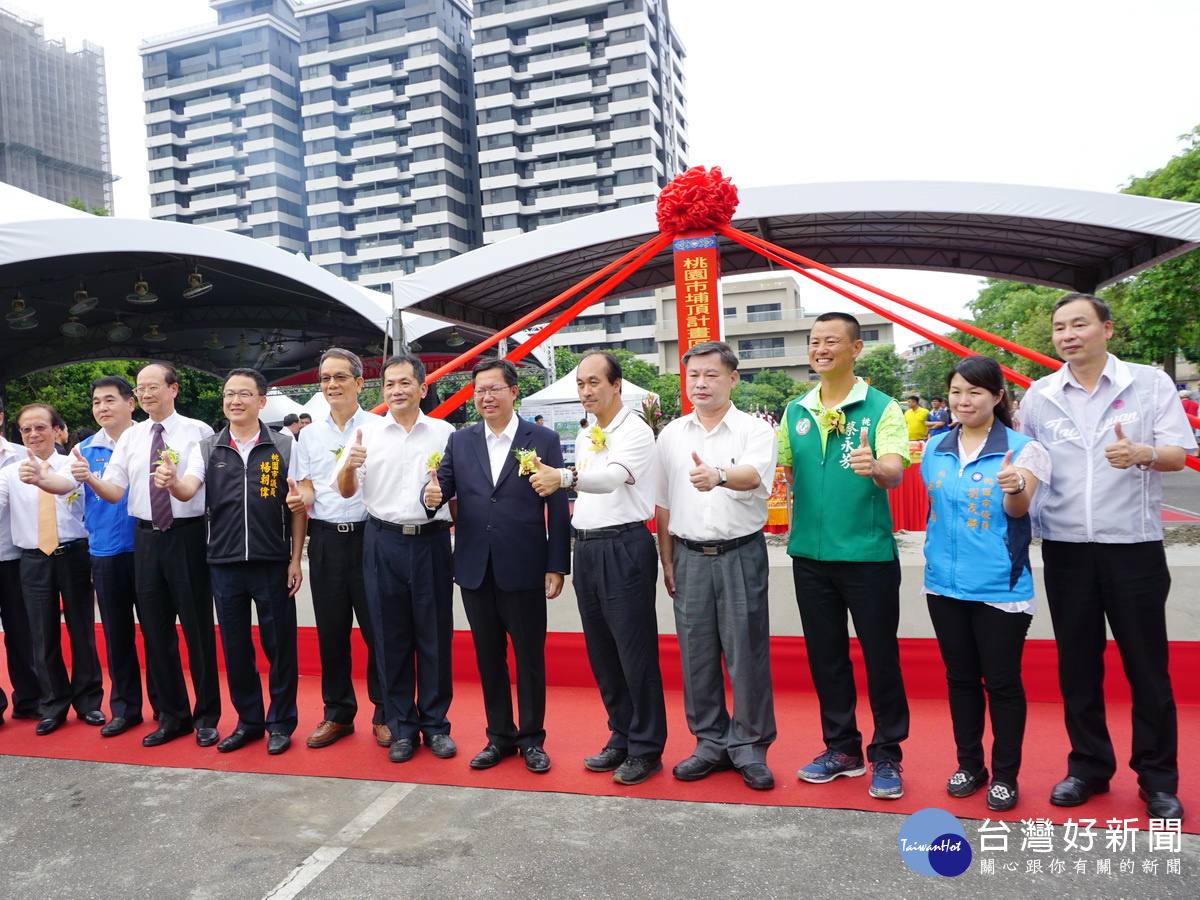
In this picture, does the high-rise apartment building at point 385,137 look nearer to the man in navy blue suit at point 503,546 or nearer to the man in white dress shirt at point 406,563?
the man in white dress shirt at point 406,563

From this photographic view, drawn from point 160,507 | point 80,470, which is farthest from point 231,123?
point 160,507

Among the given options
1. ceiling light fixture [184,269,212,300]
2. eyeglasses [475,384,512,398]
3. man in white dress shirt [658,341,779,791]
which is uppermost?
ceiling light fixture [184,269,212,300]

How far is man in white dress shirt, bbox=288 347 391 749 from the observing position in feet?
11.2

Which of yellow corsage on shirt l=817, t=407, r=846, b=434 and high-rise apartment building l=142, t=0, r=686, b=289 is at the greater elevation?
high-rise apartment building l=142, t=0, r=686, b=289

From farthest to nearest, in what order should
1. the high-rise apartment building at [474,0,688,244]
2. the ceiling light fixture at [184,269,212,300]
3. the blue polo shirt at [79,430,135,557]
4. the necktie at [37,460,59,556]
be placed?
1. the high-rise apartment building at [474,0,688,244]
2. the ceiling light fixture at [184,269,212,300]
3. the necktie at [37,460,59,556]
4. the blue polo shirt at [79,430,135,557]

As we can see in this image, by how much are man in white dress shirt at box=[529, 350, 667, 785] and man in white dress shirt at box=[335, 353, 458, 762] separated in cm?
63

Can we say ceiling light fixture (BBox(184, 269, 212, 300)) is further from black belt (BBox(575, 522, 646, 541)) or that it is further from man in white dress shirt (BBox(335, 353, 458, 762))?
black belt (BBox(575, 522, 646, 541))

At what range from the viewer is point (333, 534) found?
344cm

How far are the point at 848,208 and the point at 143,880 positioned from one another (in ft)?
19.8

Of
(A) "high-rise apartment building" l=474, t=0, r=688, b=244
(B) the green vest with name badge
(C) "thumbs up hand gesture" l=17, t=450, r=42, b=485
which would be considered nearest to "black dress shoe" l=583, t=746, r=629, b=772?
(B) the green vest with name badge

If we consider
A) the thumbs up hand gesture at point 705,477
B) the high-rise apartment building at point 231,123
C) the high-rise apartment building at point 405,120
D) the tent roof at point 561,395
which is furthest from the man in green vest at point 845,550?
the high-rise apartment building at point 231,123

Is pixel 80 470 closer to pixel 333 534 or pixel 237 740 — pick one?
pixel 333 534

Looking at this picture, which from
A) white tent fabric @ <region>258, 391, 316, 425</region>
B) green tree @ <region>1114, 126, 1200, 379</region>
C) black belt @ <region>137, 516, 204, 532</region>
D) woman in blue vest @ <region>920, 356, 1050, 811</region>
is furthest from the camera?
white tent fabric @ <region>258, 391, 316, 425</region>

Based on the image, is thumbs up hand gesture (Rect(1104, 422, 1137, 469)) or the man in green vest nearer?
thumbs up hand gesture (Rect(1104, 422, 1137, 469))
